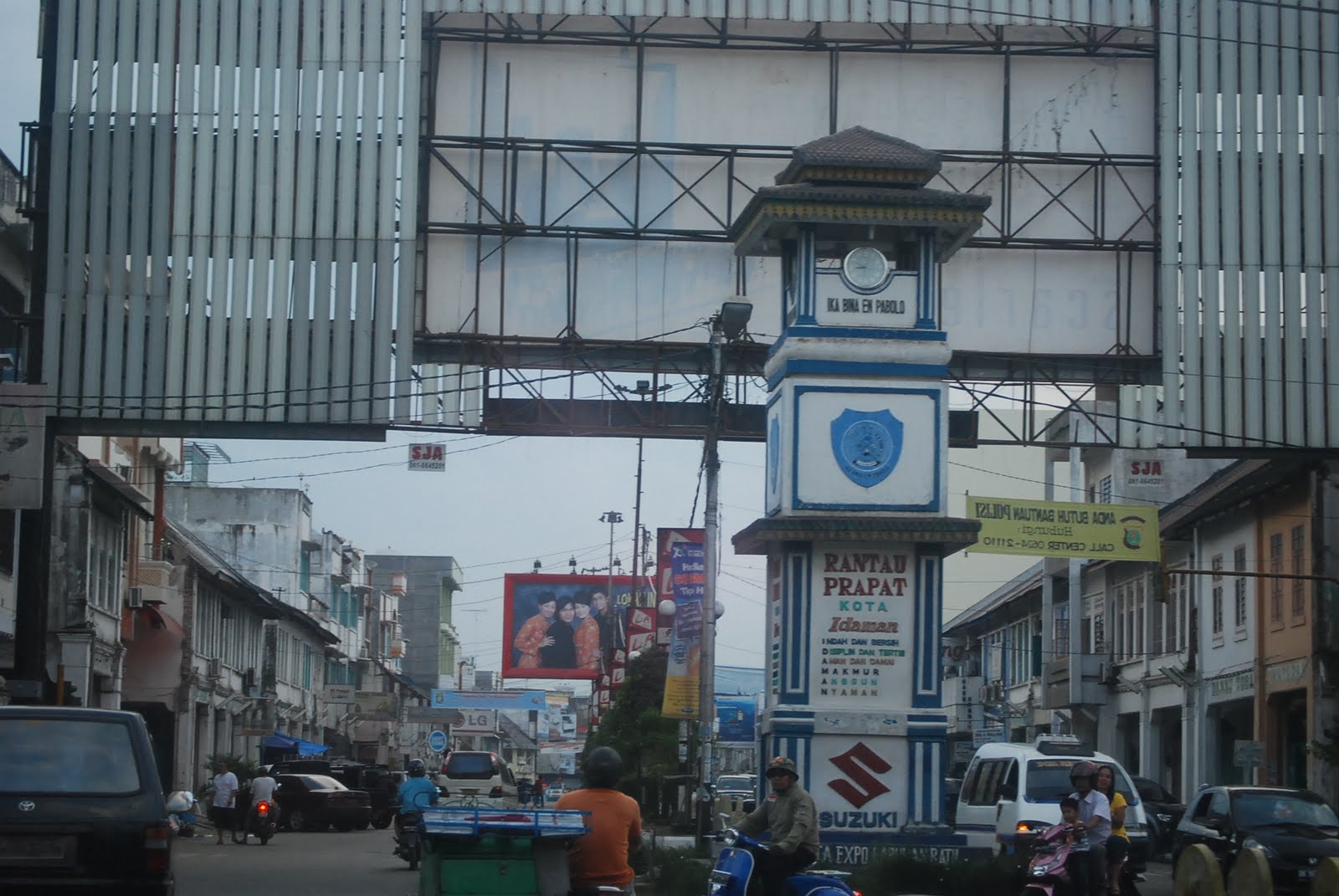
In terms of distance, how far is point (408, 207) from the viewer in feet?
110

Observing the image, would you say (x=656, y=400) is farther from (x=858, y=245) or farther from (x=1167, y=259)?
(x=858, y=245)

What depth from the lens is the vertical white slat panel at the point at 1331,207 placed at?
111 ft

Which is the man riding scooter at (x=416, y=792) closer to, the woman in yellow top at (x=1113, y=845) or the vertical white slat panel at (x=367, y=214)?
the vertical white slat panel at (x=367, y=214)

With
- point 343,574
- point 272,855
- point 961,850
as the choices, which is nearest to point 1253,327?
point 961,850

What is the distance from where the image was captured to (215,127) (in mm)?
33438

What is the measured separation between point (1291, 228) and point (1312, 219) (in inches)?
15.5

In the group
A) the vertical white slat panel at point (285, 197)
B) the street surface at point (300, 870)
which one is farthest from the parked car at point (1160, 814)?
the vertical white slat panel at point (285, 197)

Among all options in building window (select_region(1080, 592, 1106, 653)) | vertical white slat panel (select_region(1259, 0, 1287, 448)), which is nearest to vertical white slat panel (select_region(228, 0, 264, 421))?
vertical white slat panel (select_region(1259, 0, 1287, 448))

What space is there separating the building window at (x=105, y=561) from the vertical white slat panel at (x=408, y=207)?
13.9m

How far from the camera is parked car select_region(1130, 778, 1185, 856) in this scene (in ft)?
116

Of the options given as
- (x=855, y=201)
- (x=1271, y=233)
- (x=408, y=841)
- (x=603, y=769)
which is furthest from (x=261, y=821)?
(x=603, y=769)

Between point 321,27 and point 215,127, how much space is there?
2.53 m

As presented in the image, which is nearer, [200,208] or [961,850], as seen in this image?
[961,850]

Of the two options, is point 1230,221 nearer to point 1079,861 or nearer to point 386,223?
point 386,223
